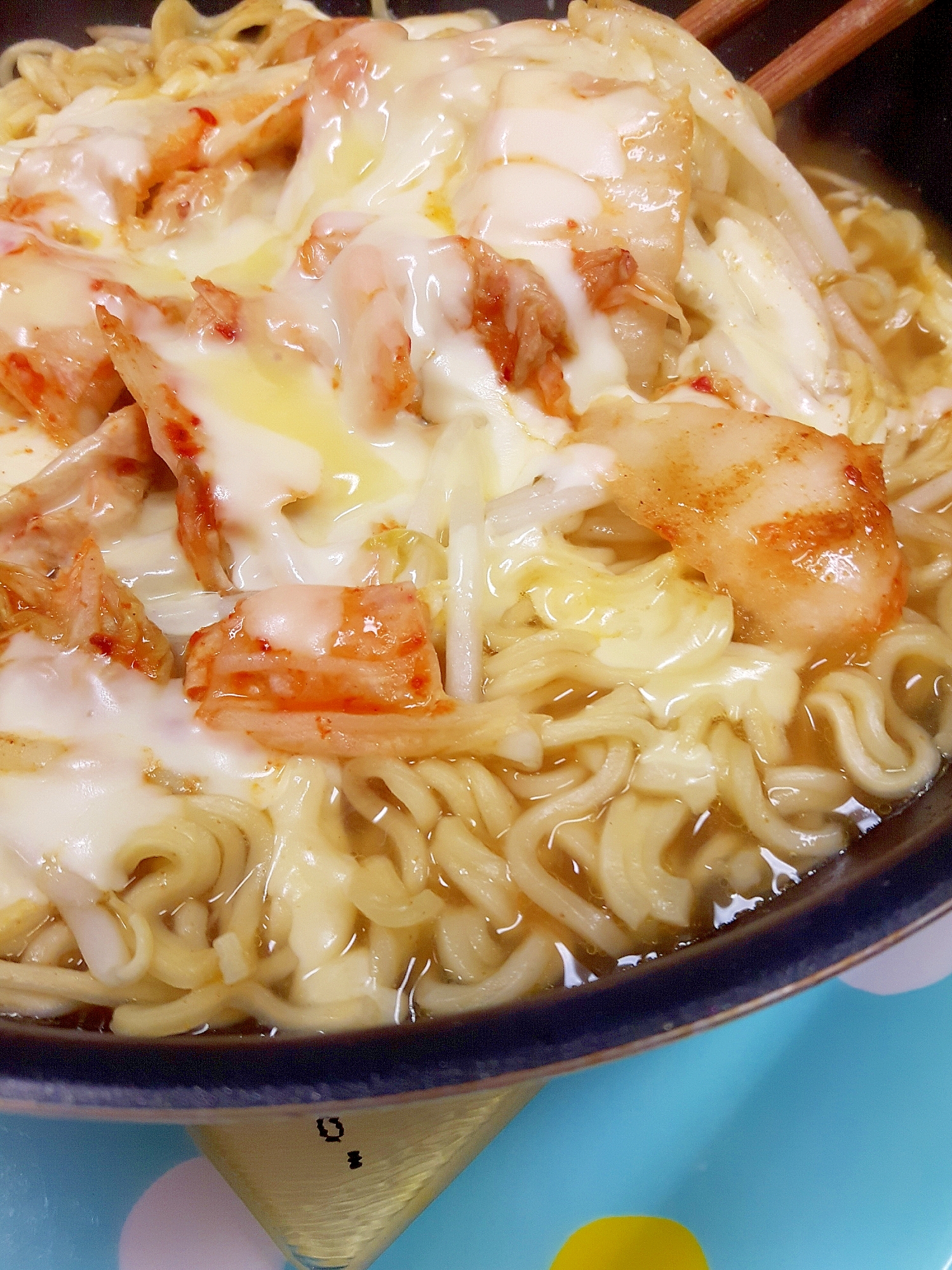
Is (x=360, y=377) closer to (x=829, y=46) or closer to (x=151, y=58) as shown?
(x=829, y=46)

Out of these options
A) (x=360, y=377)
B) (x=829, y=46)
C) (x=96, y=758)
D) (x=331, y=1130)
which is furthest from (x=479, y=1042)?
(x=829, y=46)

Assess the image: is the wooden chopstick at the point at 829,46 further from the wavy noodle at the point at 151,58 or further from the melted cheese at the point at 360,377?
the wavy noodle at the point at 151,58

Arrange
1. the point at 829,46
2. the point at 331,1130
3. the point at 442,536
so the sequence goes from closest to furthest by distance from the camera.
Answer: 1. the point at 331,1130
2. the point at 442,536
3. the point at 829,46

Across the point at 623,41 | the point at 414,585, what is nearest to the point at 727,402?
the point at 414,585

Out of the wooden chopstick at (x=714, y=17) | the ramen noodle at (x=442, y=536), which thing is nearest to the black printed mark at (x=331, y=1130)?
the ramen noodle at (x=442, y=536)

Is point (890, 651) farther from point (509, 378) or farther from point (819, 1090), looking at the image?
point (509, 378)

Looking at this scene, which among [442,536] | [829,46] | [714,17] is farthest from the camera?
[714,17]

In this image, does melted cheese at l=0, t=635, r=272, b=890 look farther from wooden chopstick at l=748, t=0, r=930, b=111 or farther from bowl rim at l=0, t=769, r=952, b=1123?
wooden chopstick at l=748, t=0, r=930, b=111
